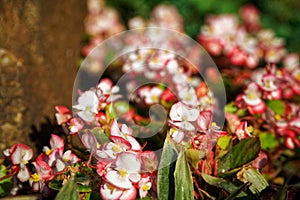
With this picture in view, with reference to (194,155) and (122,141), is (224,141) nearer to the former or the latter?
(194,155)

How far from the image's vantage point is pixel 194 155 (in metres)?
0.99

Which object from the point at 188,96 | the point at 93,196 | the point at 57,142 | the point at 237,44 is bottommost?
the point at 93,196

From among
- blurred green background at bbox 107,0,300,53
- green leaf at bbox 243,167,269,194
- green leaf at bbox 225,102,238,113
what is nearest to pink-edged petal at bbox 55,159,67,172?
green leaf at bbox 243,167,269,194

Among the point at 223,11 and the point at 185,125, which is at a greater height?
the point at 223,11

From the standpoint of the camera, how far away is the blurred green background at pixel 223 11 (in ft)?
8.83

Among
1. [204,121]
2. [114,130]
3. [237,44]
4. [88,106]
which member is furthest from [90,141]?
[237,44]

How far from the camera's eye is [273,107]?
1.43 metres

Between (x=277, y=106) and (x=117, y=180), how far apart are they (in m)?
0.73

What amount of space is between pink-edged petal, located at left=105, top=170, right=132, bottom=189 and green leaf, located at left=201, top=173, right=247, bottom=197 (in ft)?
0.68

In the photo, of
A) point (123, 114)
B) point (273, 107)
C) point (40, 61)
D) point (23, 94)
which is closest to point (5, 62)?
point (23, 94)

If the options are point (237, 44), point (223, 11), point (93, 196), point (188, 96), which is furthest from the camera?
point (223, 11)

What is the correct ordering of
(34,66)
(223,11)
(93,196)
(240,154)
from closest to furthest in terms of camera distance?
(93,196), (240,154), (34,66), (223,11)

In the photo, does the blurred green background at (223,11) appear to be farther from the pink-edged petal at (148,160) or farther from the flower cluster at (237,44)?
the pink-edged petal at (148,160)

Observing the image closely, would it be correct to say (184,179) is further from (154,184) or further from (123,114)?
(123,114)
